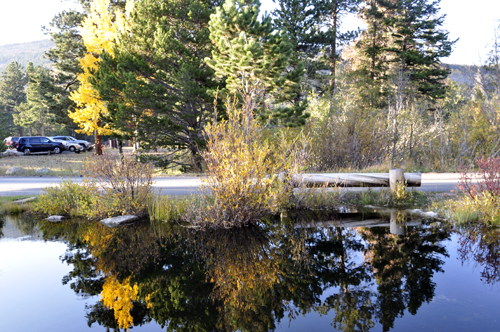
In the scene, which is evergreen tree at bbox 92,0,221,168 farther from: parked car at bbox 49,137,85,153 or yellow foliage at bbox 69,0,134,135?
parked car at bbox 49,137,85,153

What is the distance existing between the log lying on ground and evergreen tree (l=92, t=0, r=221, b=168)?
20.8 feet

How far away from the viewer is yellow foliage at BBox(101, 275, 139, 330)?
14.1 feet

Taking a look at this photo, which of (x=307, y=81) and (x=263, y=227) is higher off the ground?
(x=307, y=81)

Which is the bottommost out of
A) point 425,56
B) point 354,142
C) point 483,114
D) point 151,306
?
point 151,306

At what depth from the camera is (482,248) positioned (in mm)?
6074

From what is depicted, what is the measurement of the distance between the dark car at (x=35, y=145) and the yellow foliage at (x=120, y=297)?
3125cm

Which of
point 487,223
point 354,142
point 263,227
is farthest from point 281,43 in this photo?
point 487,223

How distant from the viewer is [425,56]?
1038 inches

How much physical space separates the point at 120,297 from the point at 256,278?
6.20ft

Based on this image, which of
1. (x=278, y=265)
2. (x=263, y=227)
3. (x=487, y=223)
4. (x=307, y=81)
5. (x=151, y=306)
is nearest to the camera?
(x=151, y=306)

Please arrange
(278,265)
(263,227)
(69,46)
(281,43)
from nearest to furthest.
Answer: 1. (278,265)
2. (263,227)
3. (281,43)
4. (69,46)

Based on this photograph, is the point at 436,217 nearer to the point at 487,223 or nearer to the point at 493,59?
the point at 487,223

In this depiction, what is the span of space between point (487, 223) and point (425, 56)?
22.8 metres

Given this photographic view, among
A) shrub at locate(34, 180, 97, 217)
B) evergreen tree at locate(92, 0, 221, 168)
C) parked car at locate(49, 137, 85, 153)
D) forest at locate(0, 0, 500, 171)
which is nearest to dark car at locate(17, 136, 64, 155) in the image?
parked car at locate(49, 137, 85, 153)
